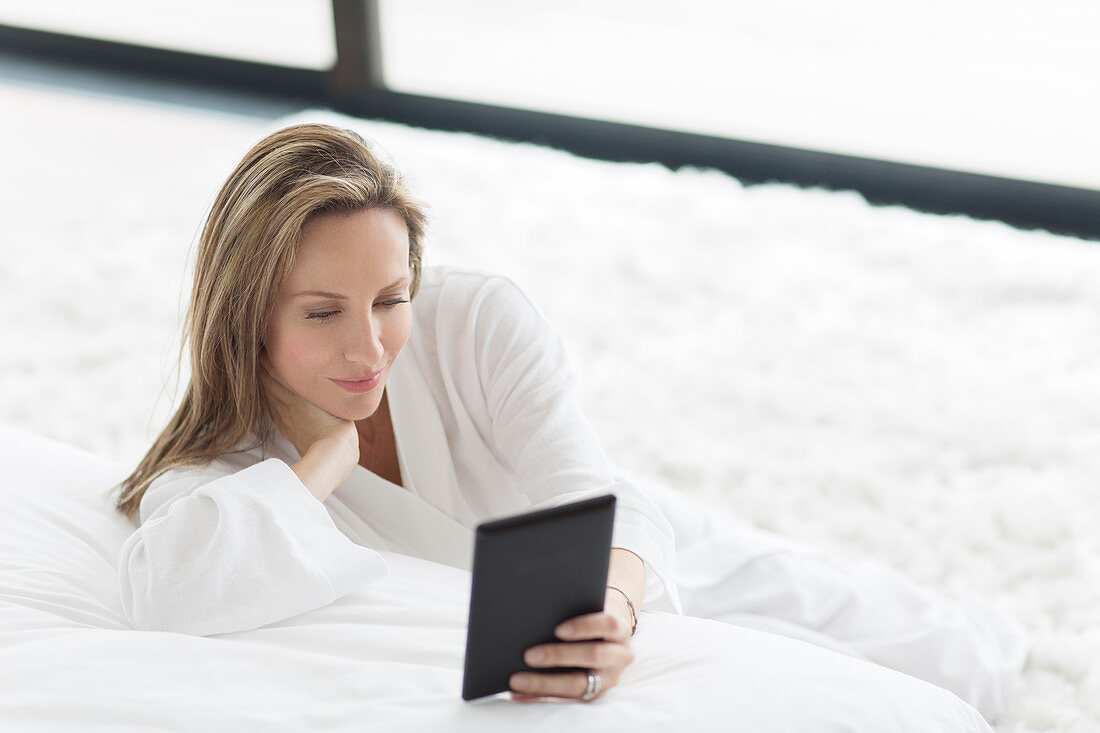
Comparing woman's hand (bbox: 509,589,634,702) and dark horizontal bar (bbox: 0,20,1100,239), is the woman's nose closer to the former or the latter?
woman's hand (bbox: 509,589,634,702)

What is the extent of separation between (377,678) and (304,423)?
1.55ft

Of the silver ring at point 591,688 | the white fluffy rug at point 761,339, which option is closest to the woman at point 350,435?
the silver ring at point 591,688

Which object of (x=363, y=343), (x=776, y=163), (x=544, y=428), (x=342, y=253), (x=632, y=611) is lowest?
(x=776, y=163)

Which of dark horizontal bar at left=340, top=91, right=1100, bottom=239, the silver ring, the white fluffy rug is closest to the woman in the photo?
the silver ring

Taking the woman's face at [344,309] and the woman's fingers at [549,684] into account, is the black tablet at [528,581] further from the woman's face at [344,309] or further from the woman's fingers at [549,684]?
the woman's face at [344,309]

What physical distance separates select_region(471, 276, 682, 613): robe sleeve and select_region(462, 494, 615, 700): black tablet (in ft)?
0.99

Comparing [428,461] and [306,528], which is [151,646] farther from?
[428,461]

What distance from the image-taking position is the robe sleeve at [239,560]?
121cm

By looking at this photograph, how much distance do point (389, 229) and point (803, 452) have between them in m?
1.35

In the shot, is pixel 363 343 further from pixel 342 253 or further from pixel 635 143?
pixel 635 143

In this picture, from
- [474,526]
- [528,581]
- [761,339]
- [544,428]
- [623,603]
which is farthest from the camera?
[761,339]

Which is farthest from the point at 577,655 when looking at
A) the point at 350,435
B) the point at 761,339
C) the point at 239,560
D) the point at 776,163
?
the point at 776,163

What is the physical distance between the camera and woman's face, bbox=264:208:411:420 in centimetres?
132

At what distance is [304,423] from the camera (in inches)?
58.2
